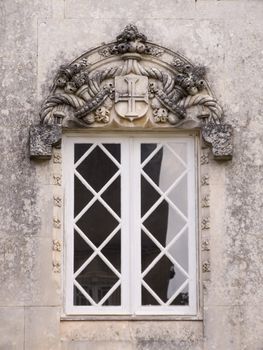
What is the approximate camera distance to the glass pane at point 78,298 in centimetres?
1275

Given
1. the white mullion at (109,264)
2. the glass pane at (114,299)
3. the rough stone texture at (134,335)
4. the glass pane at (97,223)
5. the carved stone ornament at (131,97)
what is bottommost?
the rough stone texture at (134,335)

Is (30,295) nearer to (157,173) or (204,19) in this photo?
(157,173)

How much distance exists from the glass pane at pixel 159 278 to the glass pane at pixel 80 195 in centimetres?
96

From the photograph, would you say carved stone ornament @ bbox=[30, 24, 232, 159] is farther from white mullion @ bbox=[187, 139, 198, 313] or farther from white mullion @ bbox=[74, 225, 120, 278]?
white mullion @ bbox=[74, 225, 120, 278]

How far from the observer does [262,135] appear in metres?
12.9

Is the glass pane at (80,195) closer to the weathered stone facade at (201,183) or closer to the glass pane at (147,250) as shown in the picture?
the weathered stone facade at (201,183)

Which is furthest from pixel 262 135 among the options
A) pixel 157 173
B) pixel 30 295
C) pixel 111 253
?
pixel 30 295

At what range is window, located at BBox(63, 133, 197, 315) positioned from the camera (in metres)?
12.8

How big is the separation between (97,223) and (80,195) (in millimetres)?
333

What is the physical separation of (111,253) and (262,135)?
6.33ft

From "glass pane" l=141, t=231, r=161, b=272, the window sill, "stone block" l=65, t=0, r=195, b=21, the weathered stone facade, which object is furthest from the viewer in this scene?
"stone block" l=65, t=0, r=195, b=21

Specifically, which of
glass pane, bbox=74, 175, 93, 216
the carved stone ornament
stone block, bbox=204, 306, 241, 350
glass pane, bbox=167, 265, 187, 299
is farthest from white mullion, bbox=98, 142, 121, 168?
stone block, bbox=204, 306, 241, 350

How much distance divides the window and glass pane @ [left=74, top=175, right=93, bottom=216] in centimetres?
1

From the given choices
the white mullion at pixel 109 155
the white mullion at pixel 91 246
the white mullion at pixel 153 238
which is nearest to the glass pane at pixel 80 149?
the white mullion at pixel 109 155
